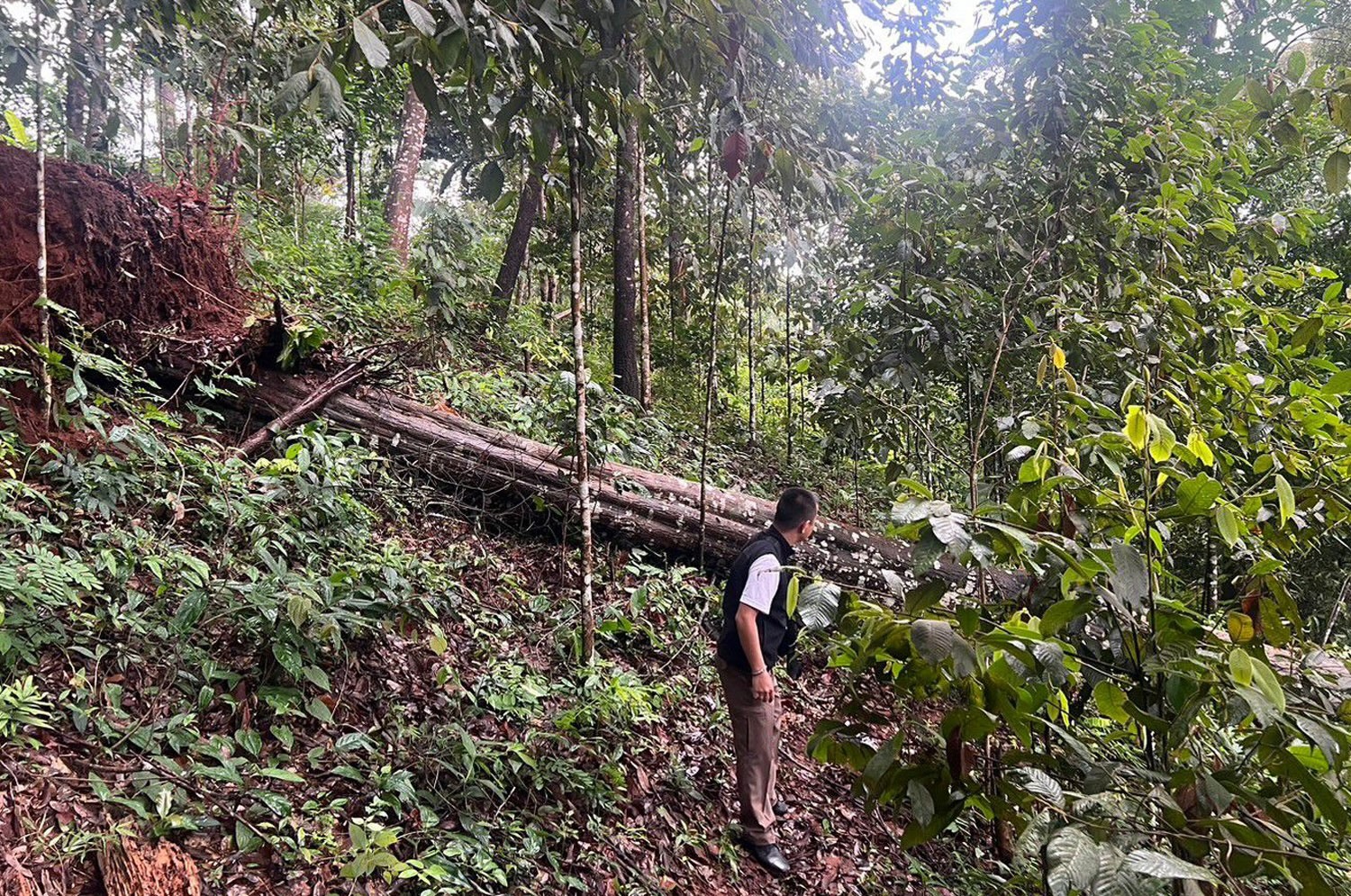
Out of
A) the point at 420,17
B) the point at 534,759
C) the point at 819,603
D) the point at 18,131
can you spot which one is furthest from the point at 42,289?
the point at 819,603

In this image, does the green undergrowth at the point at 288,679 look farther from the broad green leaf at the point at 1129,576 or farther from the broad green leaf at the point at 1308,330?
the broad green leaf at the point at 1308,330

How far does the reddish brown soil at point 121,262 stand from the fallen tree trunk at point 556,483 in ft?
2.21

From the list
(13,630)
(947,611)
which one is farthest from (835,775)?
(13,630)

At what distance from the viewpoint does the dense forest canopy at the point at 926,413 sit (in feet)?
5.62

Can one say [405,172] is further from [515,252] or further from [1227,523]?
[1227,523]

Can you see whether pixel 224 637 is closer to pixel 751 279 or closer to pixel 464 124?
pixel 464 124

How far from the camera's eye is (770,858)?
12.6ft

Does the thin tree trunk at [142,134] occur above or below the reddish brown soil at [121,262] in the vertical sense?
above

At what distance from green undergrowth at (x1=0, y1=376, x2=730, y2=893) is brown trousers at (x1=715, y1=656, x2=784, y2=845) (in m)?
0.59

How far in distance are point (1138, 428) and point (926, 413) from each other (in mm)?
5182

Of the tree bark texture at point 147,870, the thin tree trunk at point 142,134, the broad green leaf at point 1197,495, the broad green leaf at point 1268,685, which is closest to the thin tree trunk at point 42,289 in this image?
the tree bark texture at point 147,870

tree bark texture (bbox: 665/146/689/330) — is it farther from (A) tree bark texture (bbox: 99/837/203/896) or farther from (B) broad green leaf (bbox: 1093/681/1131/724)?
(B) broad green leaf (bbox: 1093/681/1131/724)

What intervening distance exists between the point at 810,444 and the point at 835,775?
18.9 feet

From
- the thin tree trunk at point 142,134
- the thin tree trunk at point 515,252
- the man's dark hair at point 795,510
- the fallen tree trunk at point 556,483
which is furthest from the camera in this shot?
the thin tree trunk at point 515,252
